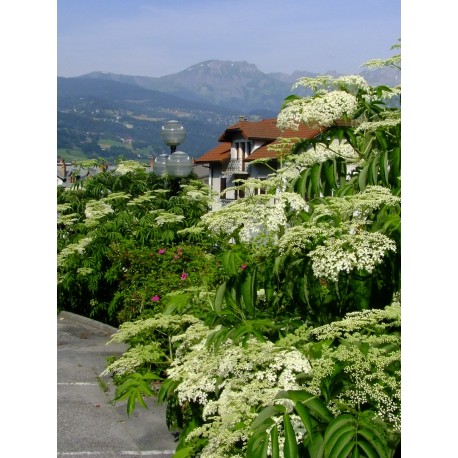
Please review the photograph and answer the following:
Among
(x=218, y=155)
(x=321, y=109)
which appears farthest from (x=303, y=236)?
(x=218, y=155)

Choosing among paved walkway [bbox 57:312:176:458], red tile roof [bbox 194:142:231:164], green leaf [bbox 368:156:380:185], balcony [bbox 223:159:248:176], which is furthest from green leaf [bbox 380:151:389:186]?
red tile roof [bbox 194:142:231:164]

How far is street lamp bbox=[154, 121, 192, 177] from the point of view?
319 inches

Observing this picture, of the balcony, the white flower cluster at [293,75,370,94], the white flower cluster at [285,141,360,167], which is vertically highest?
the balcony

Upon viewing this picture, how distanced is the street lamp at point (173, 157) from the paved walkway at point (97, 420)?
3268mm

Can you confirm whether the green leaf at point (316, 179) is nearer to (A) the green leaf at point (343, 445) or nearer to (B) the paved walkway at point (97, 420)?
(A) the green leaf at point (343, 445)

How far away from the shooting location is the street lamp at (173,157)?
319 inches

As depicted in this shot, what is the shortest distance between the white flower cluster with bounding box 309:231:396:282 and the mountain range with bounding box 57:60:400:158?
0.94 metres

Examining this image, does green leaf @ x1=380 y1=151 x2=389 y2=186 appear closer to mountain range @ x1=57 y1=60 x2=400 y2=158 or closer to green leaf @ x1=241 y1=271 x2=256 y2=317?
Answer: mountain range @ x1=57 y1=60 x2=400 y2=158

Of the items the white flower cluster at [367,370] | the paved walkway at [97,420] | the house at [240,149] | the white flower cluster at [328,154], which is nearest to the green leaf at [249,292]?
the white flower cluster at [367,370]

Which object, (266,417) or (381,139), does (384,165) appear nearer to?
(381,139)
